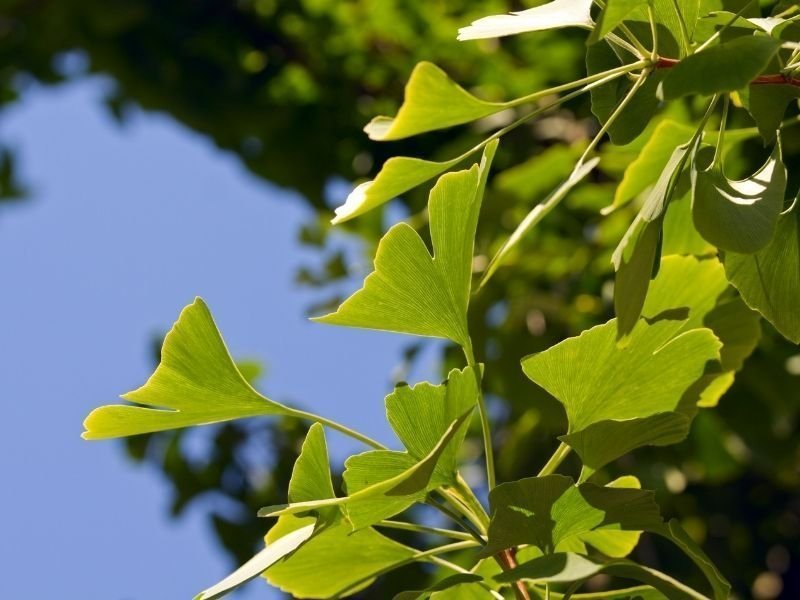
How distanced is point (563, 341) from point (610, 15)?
0.52ft

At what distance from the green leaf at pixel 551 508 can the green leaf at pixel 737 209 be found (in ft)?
0.41

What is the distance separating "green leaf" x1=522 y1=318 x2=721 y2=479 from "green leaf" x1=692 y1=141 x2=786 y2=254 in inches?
3.1

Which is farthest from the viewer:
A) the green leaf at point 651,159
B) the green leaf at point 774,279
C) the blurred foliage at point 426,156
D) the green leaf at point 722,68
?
the blurred foliage at point 426,156

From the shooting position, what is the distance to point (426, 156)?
2.02m

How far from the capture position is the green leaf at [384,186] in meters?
0.50

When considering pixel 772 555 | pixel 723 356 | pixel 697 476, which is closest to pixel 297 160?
pixel 697 476

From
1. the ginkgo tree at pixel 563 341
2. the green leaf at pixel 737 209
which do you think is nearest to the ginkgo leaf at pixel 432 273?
the ginkgo tree at pixel 563 341

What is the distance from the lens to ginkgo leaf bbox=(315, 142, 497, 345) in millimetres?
542

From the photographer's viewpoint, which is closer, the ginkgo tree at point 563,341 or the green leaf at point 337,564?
the ginkgo tree at point 563,341

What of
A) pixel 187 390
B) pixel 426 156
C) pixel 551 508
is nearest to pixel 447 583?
pixel 551 508

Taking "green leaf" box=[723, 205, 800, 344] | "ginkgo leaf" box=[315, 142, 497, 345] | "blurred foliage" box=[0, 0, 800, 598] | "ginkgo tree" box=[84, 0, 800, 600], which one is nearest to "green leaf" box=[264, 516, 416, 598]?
"ginkgo tree" box=[84, 0, 800, 600]

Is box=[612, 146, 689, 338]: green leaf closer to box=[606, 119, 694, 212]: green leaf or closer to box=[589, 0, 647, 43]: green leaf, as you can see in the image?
box=[589, 0, 647, 43]: green leaf

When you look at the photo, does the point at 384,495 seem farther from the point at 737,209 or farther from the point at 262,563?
the point at 737,209

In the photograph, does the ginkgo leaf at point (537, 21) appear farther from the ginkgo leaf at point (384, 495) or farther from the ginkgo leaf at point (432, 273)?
the ginkgo leaf at point (384, 495)
